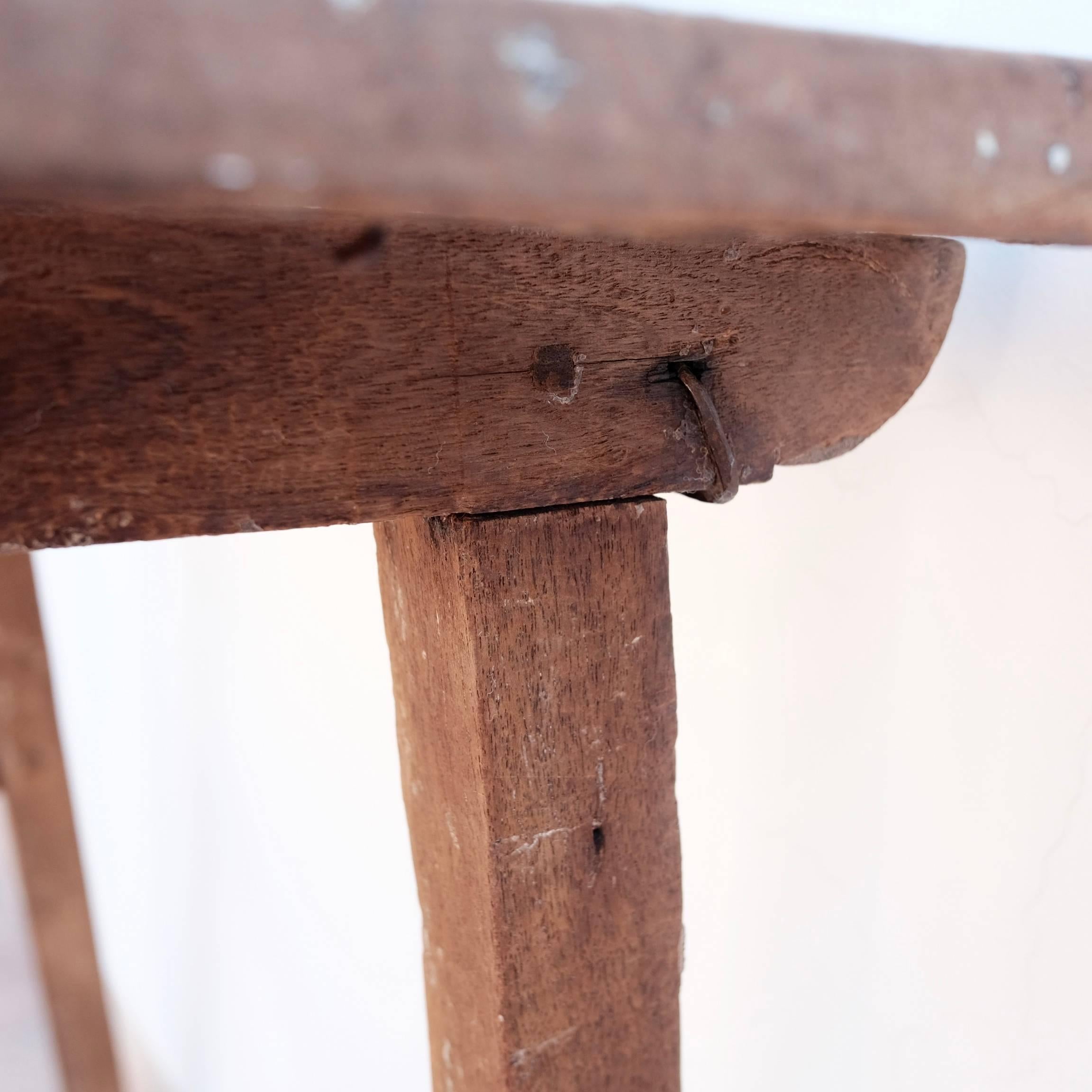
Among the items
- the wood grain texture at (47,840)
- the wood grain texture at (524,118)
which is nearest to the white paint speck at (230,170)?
the wood grain texture at (524,118)

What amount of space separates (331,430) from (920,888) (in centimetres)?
50

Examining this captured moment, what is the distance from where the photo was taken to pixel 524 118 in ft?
0.67

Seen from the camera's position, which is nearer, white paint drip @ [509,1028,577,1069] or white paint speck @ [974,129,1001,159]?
white paint speck @ [974,129,1001,159]

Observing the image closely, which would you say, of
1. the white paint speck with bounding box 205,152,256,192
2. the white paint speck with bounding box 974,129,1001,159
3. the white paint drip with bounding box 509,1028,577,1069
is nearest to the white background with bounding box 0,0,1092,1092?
the white paint speck with bounding box 974,129,1001,159

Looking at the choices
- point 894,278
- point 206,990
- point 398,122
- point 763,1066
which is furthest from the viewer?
point 206,990

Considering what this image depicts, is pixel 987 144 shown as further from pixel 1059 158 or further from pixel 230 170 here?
pixel 230 170

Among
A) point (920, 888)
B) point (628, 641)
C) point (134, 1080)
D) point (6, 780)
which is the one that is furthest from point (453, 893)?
point (134, 1080)

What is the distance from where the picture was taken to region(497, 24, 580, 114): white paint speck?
207 millimetres

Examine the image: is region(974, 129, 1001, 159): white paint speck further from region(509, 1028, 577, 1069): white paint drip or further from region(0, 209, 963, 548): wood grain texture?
region(509, 1028, 577, 1069): white paint drip

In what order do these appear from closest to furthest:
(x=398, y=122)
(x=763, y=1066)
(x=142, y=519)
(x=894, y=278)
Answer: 1. (x=398, y=122)
2. (x=142, y=519)
3. (x=894, y=278)
4. (x=763, y=1066)

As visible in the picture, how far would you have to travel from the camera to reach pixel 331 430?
0.37m

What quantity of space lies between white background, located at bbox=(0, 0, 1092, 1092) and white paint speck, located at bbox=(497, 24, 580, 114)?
7 centimetres

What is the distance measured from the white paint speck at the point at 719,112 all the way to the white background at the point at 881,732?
1.7 inches

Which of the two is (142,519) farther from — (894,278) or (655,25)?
(894,278)
